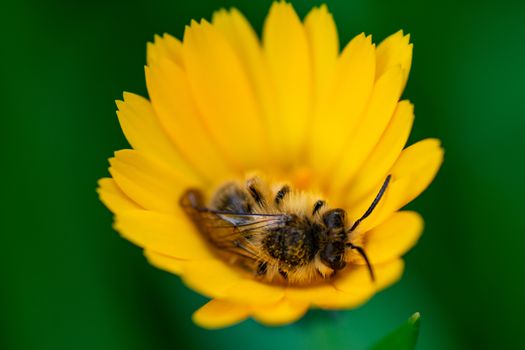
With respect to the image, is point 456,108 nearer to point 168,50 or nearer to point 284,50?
point 284,50

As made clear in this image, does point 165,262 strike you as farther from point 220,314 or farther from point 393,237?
point 393,237

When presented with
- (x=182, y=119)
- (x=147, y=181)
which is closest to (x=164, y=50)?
(x=182, y=119)

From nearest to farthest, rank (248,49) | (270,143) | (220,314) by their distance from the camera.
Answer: (220,314) < (248,49) < (270,143)

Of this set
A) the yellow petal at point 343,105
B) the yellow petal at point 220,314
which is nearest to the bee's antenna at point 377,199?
the yellow petal at point 343,105

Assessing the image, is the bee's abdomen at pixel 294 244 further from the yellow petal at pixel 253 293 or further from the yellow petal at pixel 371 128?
the yellow petal at pixel 371 128

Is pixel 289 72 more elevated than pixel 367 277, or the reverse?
pixel 289 72

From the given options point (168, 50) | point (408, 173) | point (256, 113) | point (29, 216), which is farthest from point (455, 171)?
point (29, 216)

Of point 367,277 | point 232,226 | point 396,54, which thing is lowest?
point 367,277
